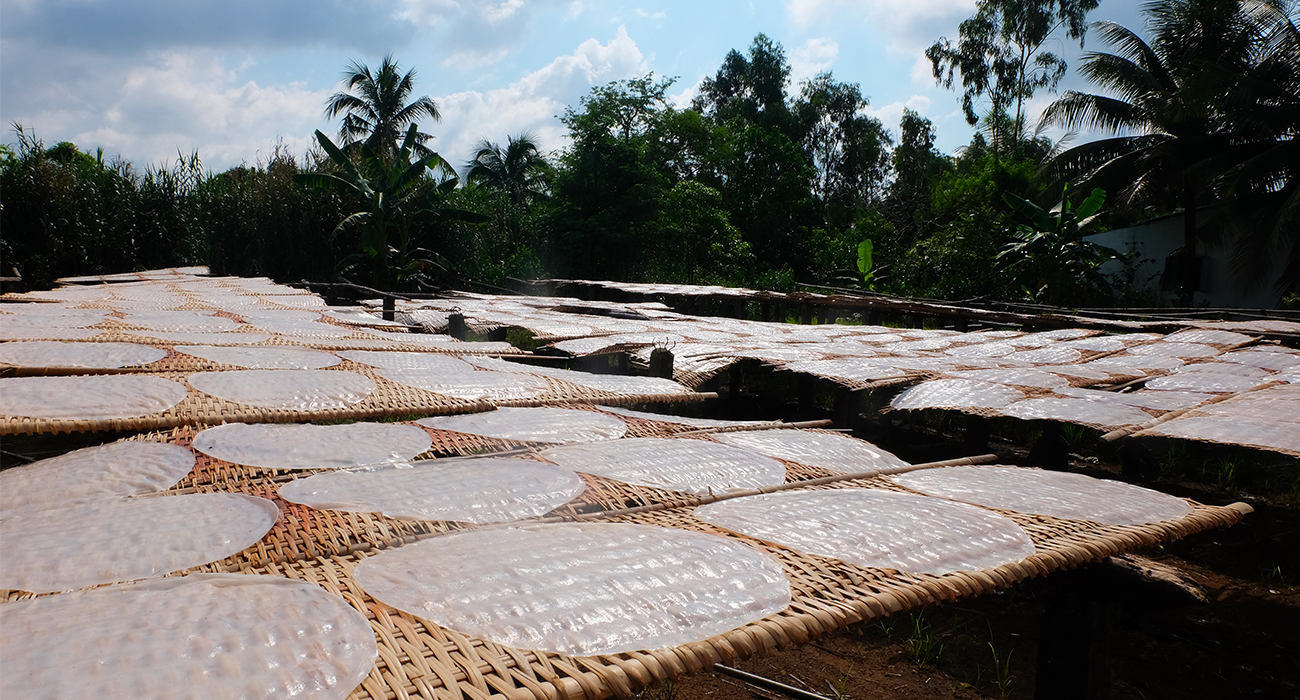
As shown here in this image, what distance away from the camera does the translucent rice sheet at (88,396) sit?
5.14 ft

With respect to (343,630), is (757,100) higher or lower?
higher

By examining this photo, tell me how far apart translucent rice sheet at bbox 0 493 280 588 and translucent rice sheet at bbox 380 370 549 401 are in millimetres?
1025

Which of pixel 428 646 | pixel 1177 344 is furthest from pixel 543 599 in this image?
pixel 1177 344

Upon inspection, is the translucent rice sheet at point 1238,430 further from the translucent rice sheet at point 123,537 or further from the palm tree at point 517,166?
the palm tree at point 517,166

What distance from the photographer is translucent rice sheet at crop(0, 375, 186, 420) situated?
157 centimetres

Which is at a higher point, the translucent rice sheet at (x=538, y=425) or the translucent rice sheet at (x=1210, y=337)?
the translucent rice sheet at (x=1210, y=337)

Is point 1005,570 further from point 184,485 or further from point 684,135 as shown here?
point 684,135

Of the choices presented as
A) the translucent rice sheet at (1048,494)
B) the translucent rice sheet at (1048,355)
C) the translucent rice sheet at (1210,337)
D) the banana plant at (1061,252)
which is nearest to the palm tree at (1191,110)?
the banana plant at (1061,252)

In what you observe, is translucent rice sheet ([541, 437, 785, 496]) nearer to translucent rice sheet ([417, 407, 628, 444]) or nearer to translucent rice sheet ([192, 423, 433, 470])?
translucent rice sheet ([417, 407, 628, 444])

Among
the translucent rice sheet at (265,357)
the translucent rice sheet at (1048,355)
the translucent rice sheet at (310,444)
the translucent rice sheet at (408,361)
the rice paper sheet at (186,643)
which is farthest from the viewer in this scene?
the translucent rice sheet at (1048,355)

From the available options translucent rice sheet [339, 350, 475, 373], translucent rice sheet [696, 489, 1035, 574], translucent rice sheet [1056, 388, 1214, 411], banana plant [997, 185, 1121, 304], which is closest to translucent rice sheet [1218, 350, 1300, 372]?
translucent rice sheet [1056, 388, 1214, 411]

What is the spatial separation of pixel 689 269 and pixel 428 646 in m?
18.9

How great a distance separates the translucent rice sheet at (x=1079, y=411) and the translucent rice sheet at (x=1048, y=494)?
1.18 m

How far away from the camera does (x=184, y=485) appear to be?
123 cm
